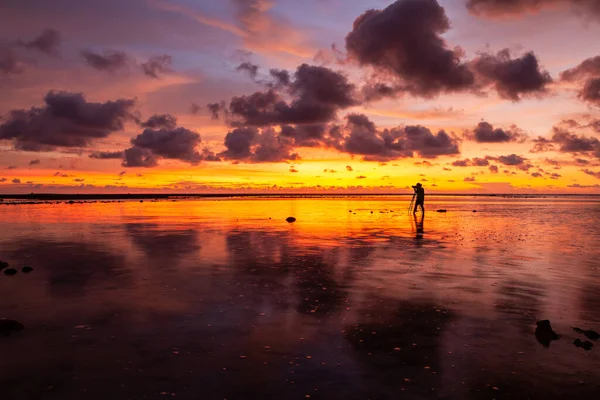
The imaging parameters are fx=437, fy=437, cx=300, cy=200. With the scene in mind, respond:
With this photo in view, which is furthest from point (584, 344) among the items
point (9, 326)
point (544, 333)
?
point (9, 326)

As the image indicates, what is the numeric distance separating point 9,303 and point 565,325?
14847 mm

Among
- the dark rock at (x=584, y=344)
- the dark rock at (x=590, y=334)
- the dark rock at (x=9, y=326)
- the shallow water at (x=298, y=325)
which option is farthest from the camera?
the dark rock at (x=9, y=326)

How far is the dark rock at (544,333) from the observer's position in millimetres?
9523

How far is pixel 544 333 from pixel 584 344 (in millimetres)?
789

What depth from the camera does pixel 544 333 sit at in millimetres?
9742

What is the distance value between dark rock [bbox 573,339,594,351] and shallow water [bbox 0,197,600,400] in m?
0.17

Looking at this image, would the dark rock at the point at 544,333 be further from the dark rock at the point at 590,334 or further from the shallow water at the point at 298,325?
the dark rock at the point at 590,334

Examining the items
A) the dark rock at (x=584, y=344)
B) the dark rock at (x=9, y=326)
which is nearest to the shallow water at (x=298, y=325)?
the dark rock at (x=584, y=344)

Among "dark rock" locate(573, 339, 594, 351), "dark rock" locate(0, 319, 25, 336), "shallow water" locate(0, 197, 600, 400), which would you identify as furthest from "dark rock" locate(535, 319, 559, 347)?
"dark rock" locate(0, 319, 25, 336)

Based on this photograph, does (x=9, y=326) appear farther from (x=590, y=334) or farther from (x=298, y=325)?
(x=590, y=334)

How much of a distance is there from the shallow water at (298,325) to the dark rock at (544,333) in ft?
0.62

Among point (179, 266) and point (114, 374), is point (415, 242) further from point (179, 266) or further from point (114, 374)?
point (114, 374)

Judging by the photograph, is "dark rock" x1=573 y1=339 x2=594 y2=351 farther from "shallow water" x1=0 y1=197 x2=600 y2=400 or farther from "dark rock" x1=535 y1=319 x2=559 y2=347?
"dark rock" x1=535 y1=319 x2=559 y2=347

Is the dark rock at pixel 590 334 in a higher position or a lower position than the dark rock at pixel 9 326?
lower
